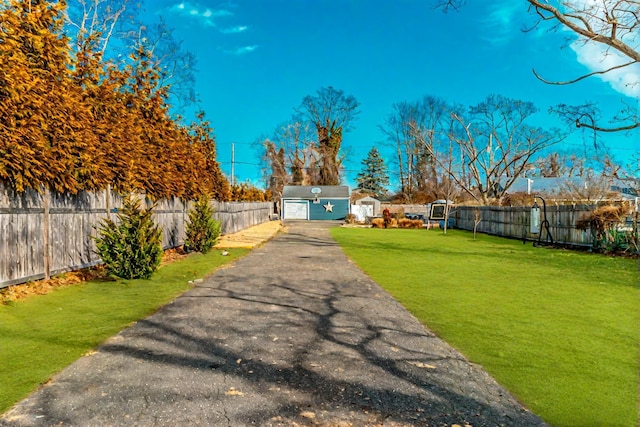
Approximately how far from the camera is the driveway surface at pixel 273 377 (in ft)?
8.11

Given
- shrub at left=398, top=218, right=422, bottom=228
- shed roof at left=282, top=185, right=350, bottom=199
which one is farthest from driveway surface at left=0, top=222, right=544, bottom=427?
shed roof at left=282, top=185, right=350, bottom=199

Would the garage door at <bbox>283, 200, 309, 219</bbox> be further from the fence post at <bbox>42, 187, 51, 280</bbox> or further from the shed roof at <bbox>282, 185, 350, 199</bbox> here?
the fence post at <bbox>42, 187, 51, 280</bbox>

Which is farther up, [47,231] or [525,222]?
[47,231]

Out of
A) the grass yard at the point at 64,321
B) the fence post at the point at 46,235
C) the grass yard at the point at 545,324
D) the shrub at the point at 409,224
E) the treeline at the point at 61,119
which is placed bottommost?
the grass yard at the point at 545,324

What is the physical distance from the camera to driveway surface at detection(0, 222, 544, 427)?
8.11 ft

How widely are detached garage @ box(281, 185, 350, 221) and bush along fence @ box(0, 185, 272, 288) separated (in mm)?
36052

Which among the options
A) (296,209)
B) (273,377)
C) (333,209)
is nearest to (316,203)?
(333,209)

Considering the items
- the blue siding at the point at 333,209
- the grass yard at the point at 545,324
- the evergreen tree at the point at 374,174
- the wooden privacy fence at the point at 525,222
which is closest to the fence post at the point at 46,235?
the grass yard at the point at 545,324

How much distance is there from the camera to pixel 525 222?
18375 mm

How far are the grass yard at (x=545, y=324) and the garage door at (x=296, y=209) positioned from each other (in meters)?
35.3

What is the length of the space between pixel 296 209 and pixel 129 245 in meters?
38.4

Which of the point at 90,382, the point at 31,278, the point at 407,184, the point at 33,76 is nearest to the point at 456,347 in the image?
the point at 90,382

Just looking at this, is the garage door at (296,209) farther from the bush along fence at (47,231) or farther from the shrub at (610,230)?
the bush along fence at (47,231)

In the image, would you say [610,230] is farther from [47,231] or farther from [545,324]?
[47,231]
